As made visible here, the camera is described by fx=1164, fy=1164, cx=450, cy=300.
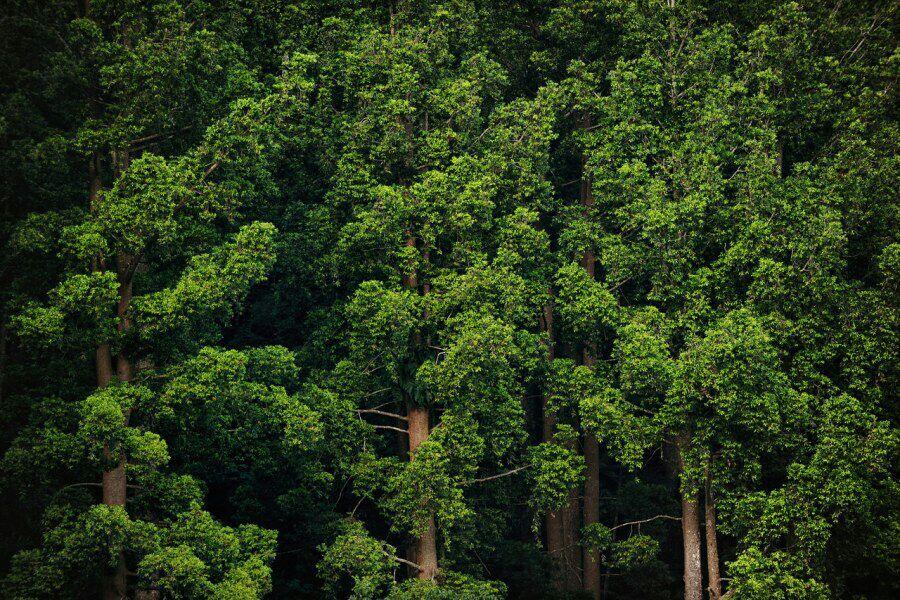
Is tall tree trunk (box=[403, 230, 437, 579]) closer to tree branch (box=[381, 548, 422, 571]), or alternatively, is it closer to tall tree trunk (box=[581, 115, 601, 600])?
tree branch (box=[381, 548, 422, 571])

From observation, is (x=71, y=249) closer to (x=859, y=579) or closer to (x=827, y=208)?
(x=827, y=208)

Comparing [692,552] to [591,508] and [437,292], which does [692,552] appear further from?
[437,292]

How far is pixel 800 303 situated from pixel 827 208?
238 centimetres

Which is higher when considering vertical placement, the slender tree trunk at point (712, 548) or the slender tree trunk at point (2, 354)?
the slender tree trunk at point (2, 354)

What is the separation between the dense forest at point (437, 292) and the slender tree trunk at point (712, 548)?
107mm

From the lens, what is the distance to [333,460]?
2709 centimetres

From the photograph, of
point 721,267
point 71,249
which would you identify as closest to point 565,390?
point 721,267

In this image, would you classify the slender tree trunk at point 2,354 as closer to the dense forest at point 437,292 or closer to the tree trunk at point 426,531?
the dense forest at point 437,292

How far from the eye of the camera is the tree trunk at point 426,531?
26.9 metres

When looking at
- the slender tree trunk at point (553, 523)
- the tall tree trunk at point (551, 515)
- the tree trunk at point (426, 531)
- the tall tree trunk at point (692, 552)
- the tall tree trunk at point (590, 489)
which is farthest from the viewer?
the tall tree trunk at point (590, 489)

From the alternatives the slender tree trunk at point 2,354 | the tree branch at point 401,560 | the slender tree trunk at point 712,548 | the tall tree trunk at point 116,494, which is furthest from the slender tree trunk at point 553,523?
the slender tree trunk at point 2,354

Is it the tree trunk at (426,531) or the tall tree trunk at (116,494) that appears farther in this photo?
the tree trunk at (426,531)

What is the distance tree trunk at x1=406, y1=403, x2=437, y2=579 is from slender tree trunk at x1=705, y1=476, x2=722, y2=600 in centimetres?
666

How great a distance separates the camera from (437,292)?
90.2 feet
